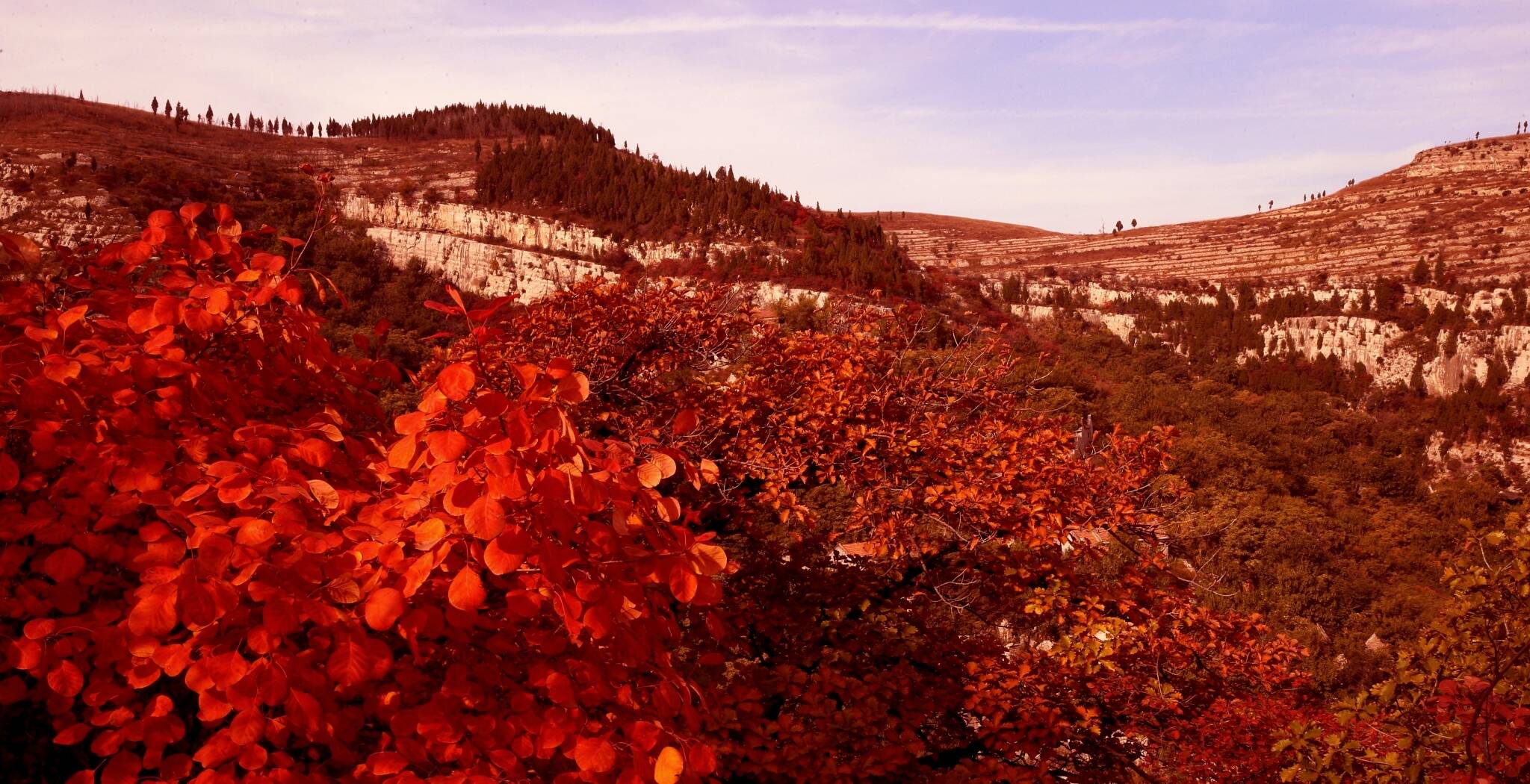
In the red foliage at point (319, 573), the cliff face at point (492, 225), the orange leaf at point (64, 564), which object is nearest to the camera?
the red foliage at point (319, 573)

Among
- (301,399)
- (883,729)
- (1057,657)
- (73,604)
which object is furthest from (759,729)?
(73,604)

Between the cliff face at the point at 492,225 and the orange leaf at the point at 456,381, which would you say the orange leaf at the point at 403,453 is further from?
the cliff face at the point at 492,225

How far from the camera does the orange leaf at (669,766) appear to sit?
8.89 feet

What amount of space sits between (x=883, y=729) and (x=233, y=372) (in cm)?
677

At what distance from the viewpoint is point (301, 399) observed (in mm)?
5945

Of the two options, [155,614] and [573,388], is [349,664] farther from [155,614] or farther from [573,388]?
[573,388]

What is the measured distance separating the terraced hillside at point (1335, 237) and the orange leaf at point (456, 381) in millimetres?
111555

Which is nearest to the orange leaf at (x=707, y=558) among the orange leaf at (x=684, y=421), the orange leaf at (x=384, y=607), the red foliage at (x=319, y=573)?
the red foliage at (x=319, y=573)

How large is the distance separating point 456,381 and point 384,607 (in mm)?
817

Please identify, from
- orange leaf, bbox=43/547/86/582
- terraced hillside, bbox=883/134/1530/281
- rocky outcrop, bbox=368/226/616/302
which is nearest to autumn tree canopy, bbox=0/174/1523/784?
orange leaf, bbox=43/547/86/582

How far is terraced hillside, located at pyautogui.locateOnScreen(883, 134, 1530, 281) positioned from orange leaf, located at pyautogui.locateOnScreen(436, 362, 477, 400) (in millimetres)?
111555

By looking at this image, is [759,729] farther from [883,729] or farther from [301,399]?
[301,399]

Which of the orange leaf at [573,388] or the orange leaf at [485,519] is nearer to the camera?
the orange leaf at [485,519]

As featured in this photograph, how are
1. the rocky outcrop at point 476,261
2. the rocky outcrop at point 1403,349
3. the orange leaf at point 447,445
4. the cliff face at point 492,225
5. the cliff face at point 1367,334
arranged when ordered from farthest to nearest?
1. the cliff face at point 492,225
2. the rocky outcrop at point 476,261
3. the cliff face at point 1367,334
4. the rocky outcrop at point 1403,349
5. the orange leaf at point 447,445
